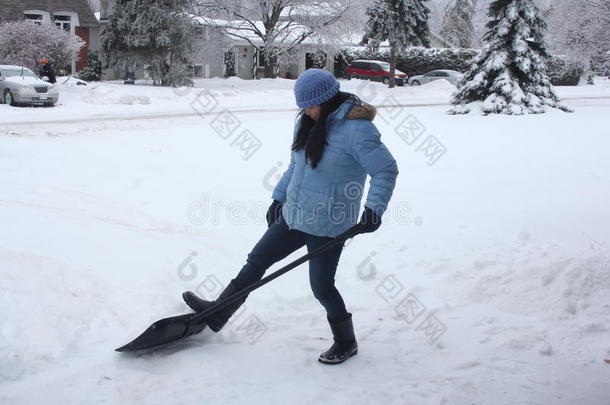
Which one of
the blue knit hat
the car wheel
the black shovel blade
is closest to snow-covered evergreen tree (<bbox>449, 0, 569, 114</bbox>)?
the car wheel

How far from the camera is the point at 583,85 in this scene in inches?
1553

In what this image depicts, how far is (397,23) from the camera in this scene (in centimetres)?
3073

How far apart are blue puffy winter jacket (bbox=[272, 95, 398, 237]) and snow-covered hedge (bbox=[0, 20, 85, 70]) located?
2323cm

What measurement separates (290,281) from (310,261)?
5.00 ft

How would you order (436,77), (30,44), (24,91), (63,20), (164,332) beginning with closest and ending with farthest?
(164,332)
(24,91)
(30,44)
(63,20)
(436,77)

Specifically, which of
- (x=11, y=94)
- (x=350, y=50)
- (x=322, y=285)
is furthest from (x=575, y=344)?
(x=350, y=50)

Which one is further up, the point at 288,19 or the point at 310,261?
the point at 288,19

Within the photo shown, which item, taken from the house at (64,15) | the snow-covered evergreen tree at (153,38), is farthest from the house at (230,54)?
the house at (64,15)

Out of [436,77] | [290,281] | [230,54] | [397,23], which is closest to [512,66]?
[397,23]

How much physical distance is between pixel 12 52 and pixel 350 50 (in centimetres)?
2320

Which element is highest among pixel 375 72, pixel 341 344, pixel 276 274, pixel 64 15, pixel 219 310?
pixel 64 15

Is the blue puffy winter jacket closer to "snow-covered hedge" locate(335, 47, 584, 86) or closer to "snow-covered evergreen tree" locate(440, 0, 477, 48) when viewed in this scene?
"snow-covered hedge" locate(335, 47, 584, 86)

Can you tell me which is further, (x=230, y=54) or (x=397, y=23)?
(x=230, y=54)

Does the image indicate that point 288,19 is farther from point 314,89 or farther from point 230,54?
point 314,89
